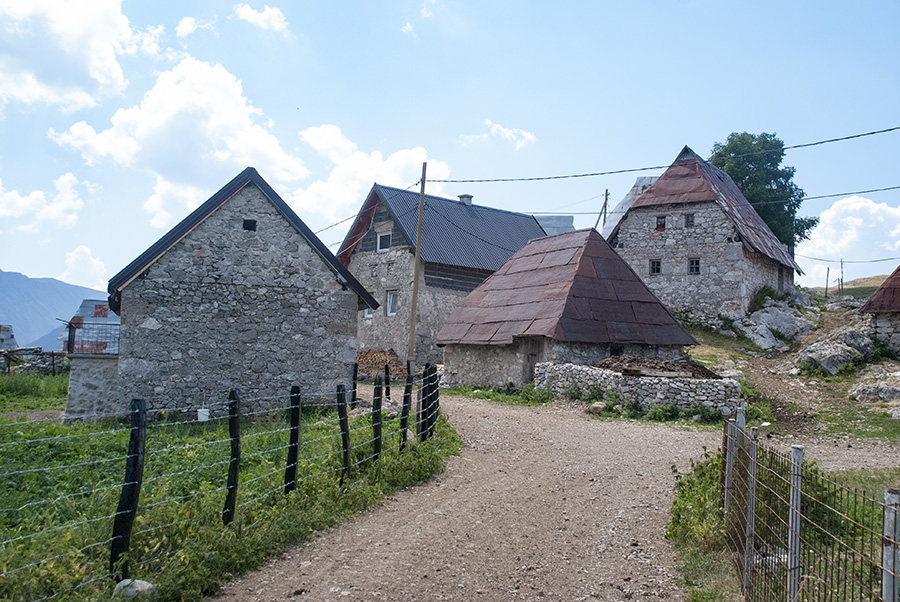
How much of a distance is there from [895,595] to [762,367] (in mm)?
21483

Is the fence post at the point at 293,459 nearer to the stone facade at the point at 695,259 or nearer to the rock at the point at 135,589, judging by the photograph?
the rock at the point at 135,589

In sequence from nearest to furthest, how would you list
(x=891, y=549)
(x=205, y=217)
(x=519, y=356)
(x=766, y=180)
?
(x=891, y=549) → (x=205, y=217) → (x=519, y=356) → (x=766, y=180)

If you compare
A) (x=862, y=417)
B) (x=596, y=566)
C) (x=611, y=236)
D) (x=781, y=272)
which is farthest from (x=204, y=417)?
(x=781, y=272)

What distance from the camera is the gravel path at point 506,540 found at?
5.54 m

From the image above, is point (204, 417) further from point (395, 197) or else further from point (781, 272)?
point (781, 272)

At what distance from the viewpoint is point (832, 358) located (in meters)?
20.2

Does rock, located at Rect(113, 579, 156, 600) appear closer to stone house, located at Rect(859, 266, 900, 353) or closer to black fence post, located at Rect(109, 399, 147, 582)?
black fence post, located at Rect(109, 399, 147, 582)

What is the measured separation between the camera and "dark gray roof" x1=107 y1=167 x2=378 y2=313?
14570 mm

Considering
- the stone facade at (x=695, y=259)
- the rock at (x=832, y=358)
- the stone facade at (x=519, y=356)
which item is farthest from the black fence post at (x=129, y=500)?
the stone facade at (x=695, y=259)

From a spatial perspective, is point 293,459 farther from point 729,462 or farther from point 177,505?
point 729,462

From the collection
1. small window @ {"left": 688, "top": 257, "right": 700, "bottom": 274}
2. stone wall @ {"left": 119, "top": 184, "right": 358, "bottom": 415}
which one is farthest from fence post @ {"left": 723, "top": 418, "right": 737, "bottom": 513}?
small window @ {"left": 688, "top": 257, "right": 700, "bottom": 274}

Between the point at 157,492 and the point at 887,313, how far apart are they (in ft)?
73.8

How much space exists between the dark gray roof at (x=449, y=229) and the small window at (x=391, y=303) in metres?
2.40

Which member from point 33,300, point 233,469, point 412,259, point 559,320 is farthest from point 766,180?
point 33,300
